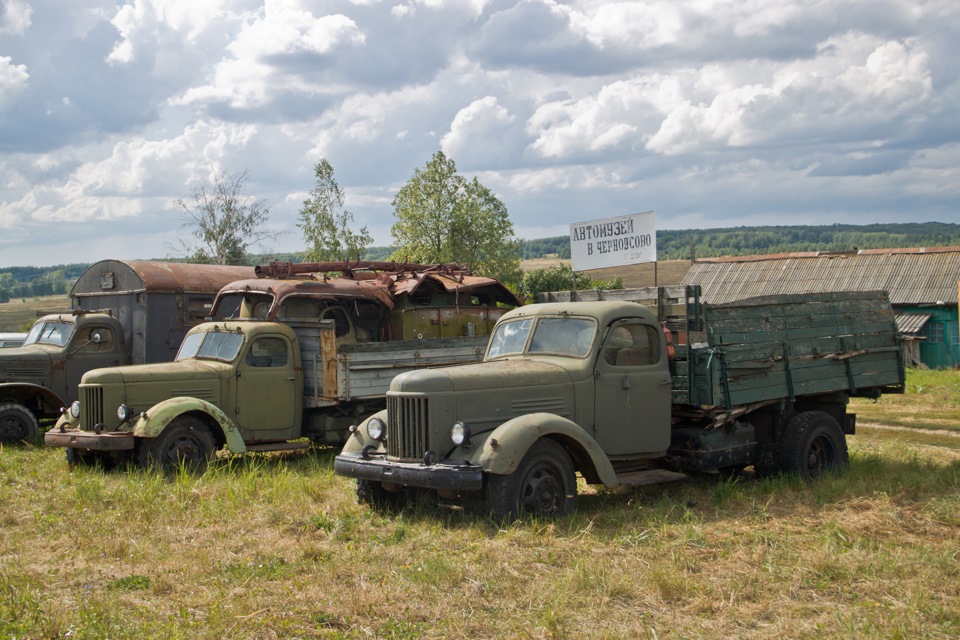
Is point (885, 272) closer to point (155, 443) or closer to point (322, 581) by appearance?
point (155, 443)

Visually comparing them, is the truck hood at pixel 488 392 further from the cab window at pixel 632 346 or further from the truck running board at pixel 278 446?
the truck running board at pixel 278 446

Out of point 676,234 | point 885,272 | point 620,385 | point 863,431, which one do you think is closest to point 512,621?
point 620,385

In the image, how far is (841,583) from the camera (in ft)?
18.5

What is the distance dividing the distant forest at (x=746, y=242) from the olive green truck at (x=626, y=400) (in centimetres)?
7165

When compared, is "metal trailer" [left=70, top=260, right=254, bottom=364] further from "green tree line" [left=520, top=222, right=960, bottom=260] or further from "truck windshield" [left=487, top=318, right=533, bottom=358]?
"green tree line" [left=520, top=222, right=960, bottom=260]

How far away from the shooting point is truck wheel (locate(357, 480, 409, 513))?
→ 7977 millimetres

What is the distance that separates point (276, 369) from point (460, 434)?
14.4 ft

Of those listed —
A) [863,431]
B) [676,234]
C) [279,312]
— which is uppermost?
[676,234]

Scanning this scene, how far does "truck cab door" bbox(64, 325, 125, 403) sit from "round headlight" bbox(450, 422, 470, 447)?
323 inches

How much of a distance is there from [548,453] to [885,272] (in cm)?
2635

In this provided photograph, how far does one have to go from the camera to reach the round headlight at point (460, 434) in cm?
708

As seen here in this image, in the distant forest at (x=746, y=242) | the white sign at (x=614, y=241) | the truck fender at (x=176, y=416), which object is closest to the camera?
the truck fender at (x=176, y=416)

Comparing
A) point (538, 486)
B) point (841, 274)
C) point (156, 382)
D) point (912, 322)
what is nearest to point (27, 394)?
point (156, 382)

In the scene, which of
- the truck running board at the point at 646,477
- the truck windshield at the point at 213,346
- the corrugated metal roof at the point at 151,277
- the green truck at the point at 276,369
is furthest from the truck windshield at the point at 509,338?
the corrugated metal roof at the point at 151,277
